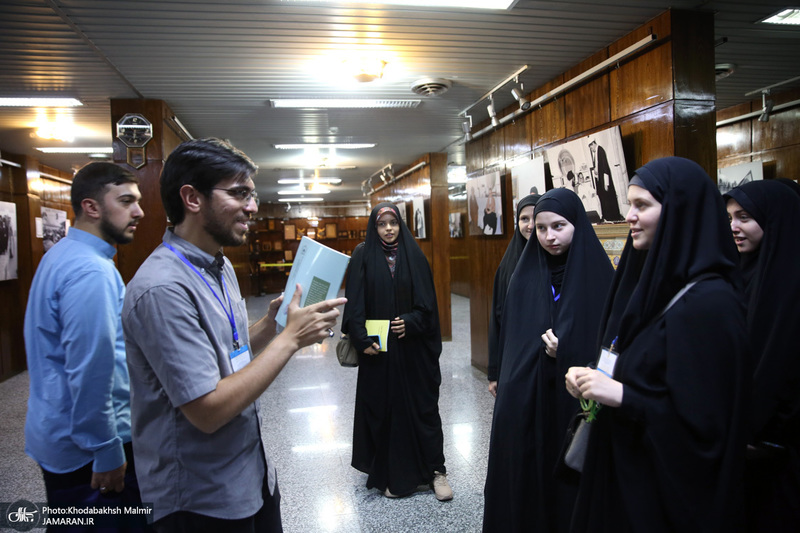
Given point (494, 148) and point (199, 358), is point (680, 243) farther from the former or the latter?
point (494, 148)

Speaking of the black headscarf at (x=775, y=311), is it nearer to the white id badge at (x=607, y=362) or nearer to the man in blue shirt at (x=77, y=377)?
the white id badge at (x=607, y=362)

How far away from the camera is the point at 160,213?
15.6ft

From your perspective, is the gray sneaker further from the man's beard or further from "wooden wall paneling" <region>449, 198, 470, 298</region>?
"wooden wall paneling" <region>449, 198, 470, 298</region>

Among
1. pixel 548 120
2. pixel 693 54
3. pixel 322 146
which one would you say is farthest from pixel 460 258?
pixel 693 54

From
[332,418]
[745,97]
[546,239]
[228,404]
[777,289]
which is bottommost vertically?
[332,418]

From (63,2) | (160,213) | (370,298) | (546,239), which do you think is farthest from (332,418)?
(63,2)

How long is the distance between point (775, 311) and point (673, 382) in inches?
40.1

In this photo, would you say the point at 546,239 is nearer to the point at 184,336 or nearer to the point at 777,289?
the point at 777,289

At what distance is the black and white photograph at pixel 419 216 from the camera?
8.24 m

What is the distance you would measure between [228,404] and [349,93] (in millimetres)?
4188

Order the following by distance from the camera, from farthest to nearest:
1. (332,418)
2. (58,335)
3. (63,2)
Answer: (332,418)
(63,2)
(58,335)

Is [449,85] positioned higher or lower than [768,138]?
higher

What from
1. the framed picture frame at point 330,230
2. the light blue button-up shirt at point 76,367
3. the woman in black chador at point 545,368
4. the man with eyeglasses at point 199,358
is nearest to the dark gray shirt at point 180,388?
the man with eyeglasses at point 199,358

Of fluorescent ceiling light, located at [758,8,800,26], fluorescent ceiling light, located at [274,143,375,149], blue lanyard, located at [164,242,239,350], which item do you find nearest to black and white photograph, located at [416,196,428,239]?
fluorescent ceiling light, located at [274,143,375,149]
